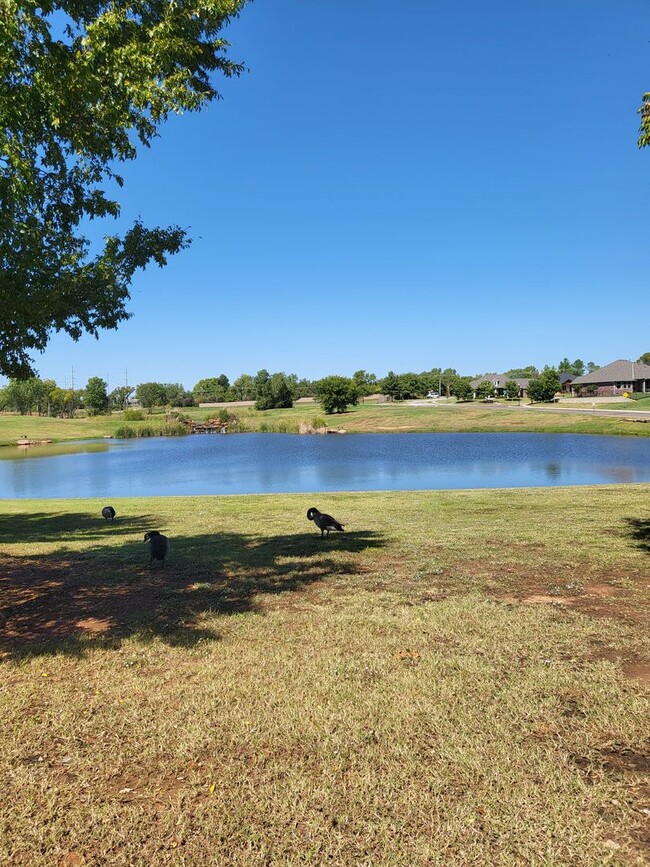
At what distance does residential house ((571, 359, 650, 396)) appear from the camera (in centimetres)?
10250

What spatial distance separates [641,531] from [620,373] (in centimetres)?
10965

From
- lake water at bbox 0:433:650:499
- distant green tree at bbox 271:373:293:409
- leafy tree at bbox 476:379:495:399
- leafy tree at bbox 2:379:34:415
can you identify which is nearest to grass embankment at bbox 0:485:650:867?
lake water at bbox 0:433:650:499

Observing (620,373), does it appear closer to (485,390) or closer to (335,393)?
(485,390)

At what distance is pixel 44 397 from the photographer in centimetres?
14575

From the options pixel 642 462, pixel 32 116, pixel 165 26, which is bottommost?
pixel 642 462

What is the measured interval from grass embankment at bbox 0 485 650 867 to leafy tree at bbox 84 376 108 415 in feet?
492

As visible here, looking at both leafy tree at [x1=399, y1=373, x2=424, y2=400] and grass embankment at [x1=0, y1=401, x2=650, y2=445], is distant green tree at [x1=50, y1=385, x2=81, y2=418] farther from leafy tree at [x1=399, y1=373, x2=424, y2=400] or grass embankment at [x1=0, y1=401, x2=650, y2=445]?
leafy tree at [x1=399, y1=373, x2=424, y2=400]

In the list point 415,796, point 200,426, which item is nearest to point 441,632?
point 415,796

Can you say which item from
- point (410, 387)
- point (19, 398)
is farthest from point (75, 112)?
point (19, 398)

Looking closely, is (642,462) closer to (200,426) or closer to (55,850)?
(55,850)

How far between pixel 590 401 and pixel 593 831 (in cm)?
10282

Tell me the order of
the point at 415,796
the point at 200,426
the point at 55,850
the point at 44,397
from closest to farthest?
the point at 55,850 → the point at 415,796 → the point at 200,426 → the point at 44,397

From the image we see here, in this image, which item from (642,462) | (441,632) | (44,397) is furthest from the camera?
(44,397)

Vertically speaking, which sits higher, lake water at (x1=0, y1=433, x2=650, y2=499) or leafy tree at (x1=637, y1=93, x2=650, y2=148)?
leafy tree at (x1=637, y1=93, x2=650, y2=148)
